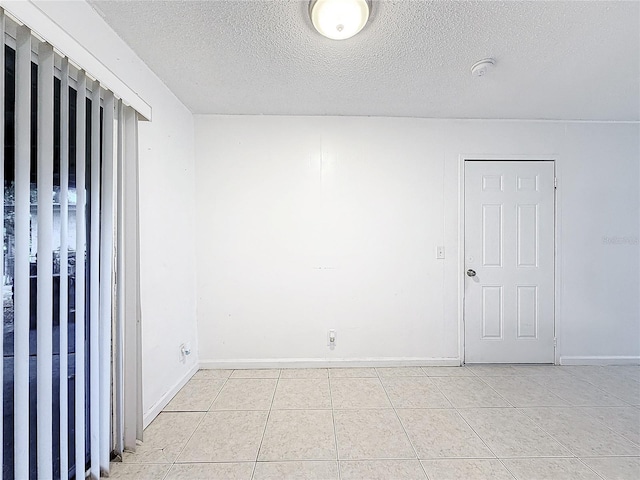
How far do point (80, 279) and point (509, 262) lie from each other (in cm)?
338

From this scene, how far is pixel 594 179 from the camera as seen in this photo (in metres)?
2.98

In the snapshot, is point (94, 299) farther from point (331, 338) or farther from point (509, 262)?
point (509, 262)

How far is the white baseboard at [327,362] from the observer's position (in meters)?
2.89

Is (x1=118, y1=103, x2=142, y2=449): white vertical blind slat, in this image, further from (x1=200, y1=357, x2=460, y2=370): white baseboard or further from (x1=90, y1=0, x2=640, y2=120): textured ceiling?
(x1=200, y1=357, x2=460, y2=370): white baseboard

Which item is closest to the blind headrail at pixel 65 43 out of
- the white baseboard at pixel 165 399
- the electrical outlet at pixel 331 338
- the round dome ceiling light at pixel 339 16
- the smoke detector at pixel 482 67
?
the round dome ceiling light at pixel 339 16

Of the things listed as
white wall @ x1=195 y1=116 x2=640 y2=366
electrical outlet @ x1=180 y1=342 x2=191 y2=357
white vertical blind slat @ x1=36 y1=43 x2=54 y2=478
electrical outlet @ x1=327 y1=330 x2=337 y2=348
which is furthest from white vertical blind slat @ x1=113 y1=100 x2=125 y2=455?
electrical outlet @ x1=327 y1=330 x2=337 y2=348

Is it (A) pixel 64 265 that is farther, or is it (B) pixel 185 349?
(B) pixel 185 349

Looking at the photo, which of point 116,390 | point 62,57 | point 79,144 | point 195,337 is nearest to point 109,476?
point 116,390

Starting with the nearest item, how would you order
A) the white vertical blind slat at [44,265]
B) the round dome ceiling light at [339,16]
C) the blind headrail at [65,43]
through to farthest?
1. the blind headrail at [65,43]
2. the white vertical blind slat at [44,265]
3. the round dome ceiling light at [339,16]

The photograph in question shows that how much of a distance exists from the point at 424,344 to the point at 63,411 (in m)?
2.73

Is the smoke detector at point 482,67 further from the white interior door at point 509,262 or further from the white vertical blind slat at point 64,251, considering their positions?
the white vertical blind slat at point 64,251

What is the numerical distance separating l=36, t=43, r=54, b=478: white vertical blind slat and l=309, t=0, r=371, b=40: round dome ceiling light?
47.2 inches

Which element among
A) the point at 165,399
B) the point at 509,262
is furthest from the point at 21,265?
the point at 509,262

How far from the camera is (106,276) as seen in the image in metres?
1.59
